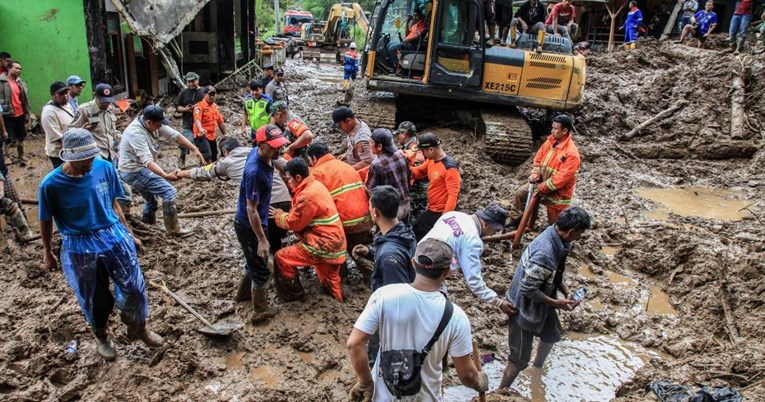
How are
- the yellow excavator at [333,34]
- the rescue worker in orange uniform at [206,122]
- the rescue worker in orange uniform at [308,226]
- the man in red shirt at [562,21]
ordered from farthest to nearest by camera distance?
1. the yellow excavator at [333,34]
2. the man in red shirt at [562,21]
3. the rescue worker in orange uniform at [206,122]
4. the rescue worker in orange uniform at [308,226]

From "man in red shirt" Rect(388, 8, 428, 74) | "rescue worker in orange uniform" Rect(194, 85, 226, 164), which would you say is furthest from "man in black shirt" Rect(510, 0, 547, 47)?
"rescue worker in orange uniform" Rect(194, 85, 226, 164)

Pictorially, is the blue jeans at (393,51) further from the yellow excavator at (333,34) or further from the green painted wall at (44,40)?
the yellow excavator at (333,34)

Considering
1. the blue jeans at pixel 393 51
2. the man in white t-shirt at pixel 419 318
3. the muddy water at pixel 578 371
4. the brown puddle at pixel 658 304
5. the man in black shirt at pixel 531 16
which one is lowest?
the muddy water at pixel 578 371

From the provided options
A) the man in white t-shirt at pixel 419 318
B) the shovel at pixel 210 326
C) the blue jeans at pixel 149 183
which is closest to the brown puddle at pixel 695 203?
the shovel at pixel 210 326

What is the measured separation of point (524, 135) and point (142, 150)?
242 inches

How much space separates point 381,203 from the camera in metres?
3.30

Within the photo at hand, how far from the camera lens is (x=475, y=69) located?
9.01m

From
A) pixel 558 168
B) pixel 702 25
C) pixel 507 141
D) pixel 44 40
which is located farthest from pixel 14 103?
pixel 702 25

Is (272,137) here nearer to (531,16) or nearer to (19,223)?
(19,223)

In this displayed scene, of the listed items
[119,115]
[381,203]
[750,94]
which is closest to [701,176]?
[750,94]

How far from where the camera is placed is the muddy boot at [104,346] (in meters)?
3.86

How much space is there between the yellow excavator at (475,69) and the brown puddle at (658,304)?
12.9 ft

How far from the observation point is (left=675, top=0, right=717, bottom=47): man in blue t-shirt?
16.7 metres

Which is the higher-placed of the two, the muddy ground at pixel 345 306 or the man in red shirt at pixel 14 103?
the man in red shirt at pixel 14 103
